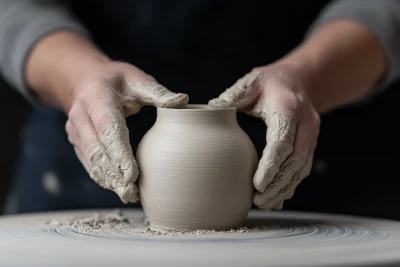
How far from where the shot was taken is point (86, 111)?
1198 millimetres

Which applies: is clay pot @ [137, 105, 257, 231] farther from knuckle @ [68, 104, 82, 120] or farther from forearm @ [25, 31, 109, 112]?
forearm @ [25, 31, 109, 112]

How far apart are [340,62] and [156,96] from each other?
18.7 inches

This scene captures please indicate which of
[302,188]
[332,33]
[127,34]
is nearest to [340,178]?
[302,188]

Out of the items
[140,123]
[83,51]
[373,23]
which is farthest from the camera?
[140,123]

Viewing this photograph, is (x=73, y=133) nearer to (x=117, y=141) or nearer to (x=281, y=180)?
(x=117, y=141)

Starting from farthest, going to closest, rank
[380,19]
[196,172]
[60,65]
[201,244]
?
[380,19] → [60,65] → [196,172] → [201,244]

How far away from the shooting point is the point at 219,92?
Result: 1683mm

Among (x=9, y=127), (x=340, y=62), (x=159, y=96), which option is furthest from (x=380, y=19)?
(x=9, y=127)

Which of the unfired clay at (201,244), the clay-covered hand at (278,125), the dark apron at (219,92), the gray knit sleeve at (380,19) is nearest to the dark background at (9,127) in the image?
the dark apron at (219,92)

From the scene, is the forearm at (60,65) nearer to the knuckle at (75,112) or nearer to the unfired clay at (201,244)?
the knuckle at (75,112)

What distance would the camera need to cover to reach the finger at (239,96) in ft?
3.87

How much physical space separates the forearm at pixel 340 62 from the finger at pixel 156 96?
11.9 inches

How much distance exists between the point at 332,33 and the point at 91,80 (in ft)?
1.79

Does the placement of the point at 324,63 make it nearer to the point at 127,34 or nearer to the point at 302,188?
the point at 302,188
